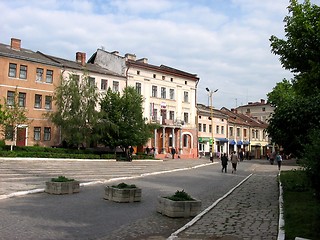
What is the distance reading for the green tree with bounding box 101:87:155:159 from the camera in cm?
4038

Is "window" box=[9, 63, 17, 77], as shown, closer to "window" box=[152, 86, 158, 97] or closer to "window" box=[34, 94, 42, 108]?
"window" box=[34, 94, 42, 108]

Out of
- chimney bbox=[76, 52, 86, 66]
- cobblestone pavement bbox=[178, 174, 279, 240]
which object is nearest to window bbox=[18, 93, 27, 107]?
chimney bbox=[76, 52, 86, 66]

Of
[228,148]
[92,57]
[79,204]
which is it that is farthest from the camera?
[228,148]

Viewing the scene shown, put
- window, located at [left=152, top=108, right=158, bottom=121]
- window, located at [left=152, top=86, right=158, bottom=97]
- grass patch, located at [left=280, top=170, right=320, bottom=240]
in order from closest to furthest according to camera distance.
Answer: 1. grass patch, located at [left=280, top=170, right=320, bottom=240]
2. window, located at [left=152, top=108, right=158, bottom=121]
3. window, located at [left=152, top=86, right=158, bottom=97]

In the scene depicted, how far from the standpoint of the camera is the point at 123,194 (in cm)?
1241

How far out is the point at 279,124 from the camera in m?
15.0

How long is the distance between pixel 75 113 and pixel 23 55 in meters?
9.88

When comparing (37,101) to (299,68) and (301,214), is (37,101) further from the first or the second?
(301,214)

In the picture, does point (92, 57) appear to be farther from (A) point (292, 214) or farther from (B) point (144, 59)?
(A) point (292, 214)

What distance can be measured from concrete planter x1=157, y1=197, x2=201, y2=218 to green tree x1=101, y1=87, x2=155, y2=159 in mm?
30044

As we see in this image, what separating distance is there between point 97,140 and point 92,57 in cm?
2119

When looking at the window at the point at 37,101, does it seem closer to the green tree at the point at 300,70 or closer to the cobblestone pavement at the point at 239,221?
the green tree at the point at 300,70

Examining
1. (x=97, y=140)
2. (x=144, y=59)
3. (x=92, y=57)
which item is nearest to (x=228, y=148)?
(x=144, y=59)

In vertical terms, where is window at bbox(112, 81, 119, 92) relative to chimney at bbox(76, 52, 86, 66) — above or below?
below
